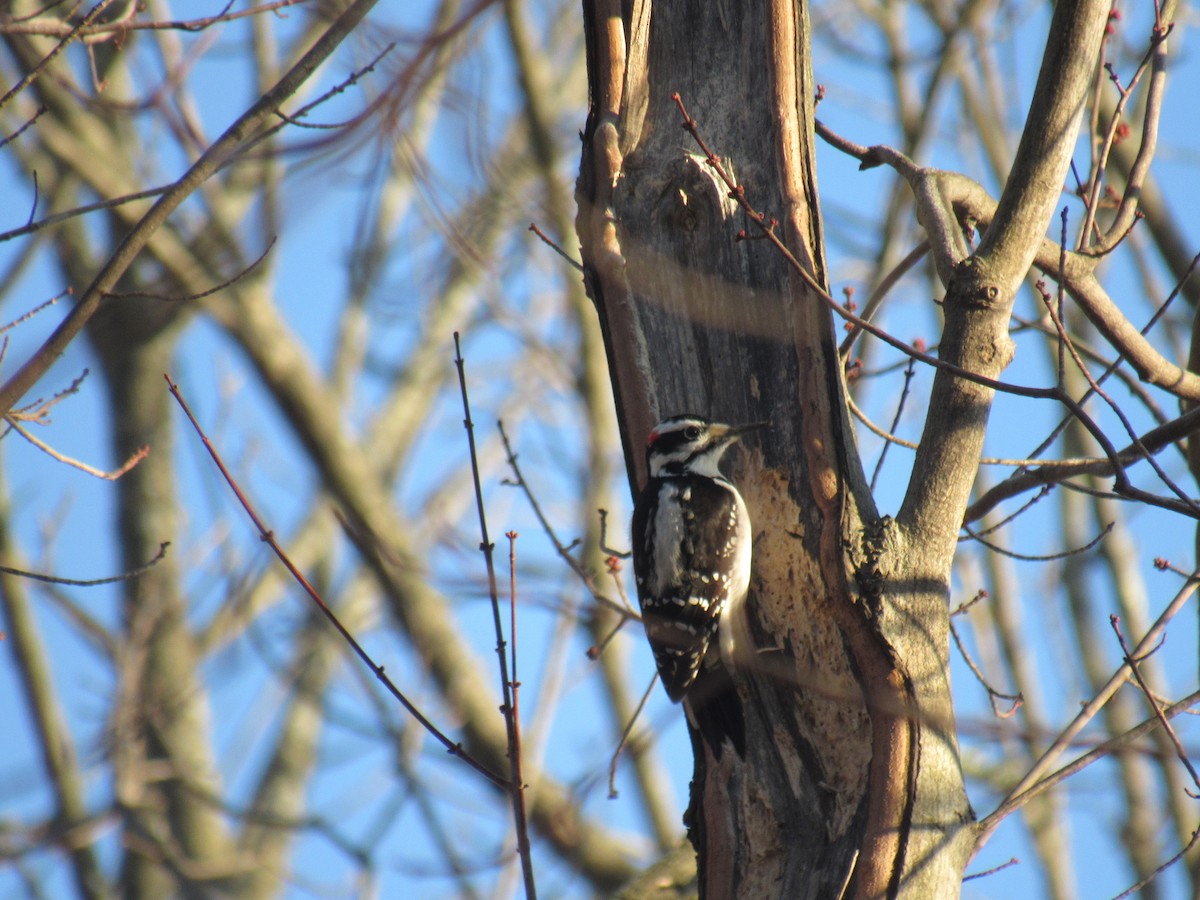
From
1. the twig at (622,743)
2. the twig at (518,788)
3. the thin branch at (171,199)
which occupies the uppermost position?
the thin branch at (171,199)

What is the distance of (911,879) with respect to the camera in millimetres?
3014

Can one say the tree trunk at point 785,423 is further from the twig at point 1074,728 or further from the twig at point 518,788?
the twig at point 518,788

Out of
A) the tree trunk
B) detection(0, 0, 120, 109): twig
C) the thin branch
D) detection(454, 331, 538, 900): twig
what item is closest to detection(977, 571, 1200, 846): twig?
the tree trunk

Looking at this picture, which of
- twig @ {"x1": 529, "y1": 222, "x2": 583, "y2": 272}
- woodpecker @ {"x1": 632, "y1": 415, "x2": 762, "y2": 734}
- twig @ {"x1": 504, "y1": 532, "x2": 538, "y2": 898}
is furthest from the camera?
woodpecker @ {"x1": 632, "y1": 415, "x2": 762, "y2": 734}

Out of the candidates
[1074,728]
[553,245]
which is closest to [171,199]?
[553,245]

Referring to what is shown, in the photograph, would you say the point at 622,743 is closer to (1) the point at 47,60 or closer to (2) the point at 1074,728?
(2) the point at 1074,728

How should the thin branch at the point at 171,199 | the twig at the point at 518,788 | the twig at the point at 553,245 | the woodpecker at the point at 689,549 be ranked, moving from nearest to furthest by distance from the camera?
1. the twig at the point at 518,788
2. the thin branch at the point at 171,199
3. the twig at the point at 553,245
4. the woodpecker at the point at 689,549

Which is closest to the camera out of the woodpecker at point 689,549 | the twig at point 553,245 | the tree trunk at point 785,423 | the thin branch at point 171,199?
the thin branch at point 171,199

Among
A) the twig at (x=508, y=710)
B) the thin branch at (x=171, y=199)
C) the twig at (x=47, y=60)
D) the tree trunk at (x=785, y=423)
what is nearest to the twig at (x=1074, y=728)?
the tree trunk at (x=785, y=423)

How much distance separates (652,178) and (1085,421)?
5.40ft

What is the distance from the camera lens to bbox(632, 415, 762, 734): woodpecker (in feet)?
12.4

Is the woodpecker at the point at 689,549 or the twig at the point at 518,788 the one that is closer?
the twig at the point at 518,788

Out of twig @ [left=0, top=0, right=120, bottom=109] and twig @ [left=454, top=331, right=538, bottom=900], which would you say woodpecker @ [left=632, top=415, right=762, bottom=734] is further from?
twig @ [left=0, top=0, right=120, bottom=109]

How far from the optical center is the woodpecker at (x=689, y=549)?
379 cm
